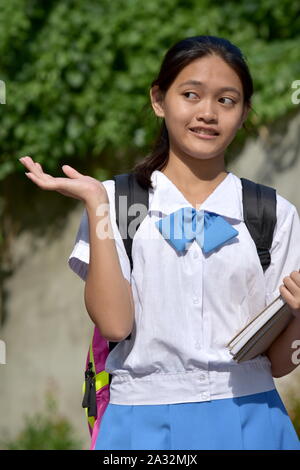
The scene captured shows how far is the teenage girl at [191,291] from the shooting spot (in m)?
2.03

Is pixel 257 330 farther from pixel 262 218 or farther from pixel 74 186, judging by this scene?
pixel 74 186

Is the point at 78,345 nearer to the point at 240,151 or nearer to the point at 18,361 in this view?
the point at 18,361

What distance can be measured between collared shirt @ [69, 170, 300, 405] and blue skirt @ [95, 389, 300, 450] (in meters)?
0.02

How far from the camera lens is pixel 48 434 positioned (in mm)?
5312

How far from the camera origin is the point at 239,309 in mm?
2104

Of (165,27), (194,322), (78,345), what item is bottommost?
(78,345)

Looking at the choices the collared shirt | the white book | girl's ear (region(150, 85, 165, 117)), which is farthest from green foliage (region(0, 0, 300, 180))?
the white book

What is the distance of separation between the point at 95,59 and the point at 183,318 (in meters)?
3.46

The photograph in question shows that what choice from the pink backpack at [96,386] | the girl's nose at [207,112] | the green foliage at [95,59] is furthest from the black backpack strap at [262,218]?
the green foliage at [95,59]

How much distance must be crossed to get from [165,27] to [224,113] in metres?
3.10

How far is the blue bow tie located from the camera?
2.10m

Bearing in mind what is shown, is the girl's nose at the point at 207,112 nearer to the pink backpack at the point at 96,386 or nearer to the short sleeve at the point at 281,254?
the short sleeve at the point at 281,254

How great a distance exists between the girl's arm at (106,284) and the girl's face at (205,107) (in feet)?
1.00
